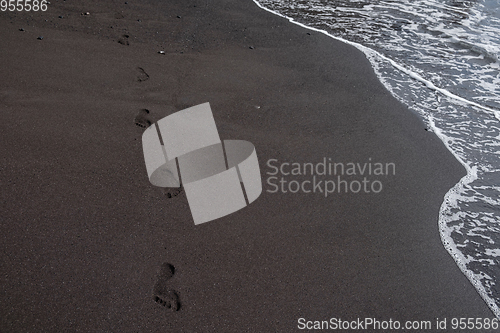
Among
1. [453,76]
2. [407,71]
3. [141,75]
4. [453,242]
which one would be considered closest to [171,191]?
[141,75]

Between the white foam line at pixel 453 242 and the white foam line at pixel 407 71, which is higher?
the white foam line at pixel 407 71

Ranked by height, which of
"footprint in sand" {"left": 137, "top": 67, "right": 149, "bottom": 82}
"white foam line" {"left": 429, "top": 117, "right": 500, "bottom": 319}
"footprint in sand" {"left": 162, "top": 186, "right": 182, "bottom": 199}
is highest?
"footprint in sand" {"left": 137, "top": 67, "right": 149, "bottom": 82}

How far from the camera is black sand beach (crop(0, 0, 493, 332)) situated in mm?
1857

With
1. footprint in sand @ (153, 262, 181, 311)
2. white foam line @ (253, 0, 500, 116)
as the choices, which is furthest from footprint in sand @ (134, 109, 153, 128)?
white foam line @ (253, 0, 500, 116)

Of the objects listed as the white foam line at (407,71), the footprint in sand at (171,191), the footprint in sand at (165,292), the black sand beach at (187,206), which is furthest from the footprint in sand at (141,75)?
the white foam line at (407,71)

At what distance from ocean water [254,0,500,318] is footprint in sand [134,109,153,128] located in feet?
7.32

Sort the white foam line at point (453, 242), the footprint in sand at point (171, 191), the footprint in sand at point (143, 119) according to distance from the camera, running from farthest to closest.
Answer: the footprint in sand at point (143, 119)
the footprint in sand at point (171, 191)
the white foam line at point (453, 242)

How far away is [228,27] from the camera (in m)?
4.54

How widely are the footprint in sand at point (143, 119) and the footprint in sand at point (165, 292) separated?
4.33 feet

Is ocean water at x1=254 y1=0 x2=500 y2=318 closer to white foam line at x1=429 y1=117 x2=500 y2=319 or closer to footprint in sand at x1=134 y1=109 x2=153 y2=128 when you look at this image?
white foam line at x1=429 y1=117 x2=500 y2=319

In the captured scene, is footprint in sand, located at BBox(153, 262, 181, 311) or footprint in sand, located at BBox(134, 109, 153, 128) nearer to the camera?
footprint in sand, located at BBox(153, 262, 181, 311)

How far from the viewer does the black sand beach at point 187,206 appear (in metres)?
1.86

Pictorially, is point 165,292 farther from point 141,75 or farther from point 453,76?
point 453,76

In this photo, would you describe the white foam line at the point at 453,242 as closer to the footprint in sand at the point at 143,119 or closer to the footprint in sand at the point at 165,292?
the footprint in sand at the point at 165,292
